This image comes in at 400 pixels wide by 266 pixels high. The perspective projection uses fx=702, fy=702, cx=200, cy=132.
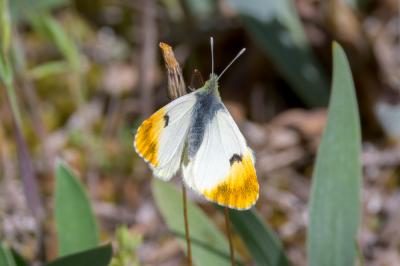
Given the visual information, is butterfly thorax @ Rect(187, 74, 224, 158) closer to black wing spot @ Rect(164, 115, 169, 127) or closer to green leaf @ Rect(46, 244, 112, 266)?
black wing spot @ Rect(164, 115, 169, 127)

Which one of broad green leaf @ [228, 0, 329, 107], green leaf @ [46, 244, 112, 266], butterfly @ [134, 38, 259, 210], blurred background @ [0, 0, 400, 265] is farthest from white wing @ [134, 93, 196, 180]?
broad green leaf @ [228, 0, 329, 107]

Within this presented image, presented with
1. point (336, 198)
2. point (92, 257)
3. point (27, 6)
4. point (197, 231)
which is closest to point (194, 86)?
point (197, 231)

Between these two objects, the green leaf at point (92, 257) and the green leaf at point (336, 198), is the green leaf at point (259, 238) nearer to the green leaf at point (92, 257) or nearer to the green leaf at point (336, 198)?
the green leaf at point (336, 198)

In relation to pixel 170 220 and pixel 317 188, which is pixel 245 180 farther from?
pixel 170 220

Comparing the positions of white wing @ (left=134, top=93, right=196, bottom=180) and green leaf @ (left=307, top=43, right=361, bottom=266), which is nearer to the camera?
white wing @ (left=134, top=93, right=196, bottom=180)

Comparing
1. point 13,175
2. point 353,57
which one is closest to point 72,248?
point 13,175

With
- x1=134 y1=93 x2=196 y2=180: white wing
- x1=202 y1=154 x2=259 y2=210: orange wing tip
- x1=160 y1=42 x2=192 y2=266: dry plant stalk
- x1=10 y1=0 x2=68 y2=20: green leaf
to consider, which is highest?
x1=10 y1=0 x2=68 y2=20: green leaf

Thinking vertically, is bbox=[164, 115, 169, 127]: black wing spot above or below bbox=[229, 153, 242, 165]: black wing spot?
above
